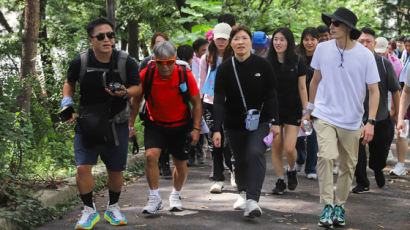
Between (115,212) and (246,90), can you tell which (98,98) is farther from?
(246,90)

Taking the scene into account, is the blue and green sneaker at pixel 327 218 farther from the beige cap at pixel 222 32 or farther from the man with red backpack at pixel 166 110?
the beige cap at pixel 222 32

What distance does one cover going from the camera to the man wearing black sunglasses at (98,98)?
5805 mm

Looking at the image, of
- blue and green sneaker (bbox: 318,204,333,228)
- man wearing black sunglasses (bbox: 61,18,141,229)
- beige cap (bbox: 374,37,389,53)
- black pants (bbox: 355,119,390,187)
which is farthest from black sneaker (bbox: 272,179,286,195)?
beige cap (bbox: 374,37,389,53)

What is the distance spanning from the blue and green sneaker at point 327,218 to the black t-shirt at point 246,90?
3.85 feet

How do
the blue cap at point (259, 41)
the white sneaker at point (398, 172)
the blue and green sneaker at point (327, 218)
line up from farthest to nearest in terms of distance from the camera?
the white sneaker at point (398, 172) → the blue cap at point (259, 41) → the blue and green sneaker at point (327, 218)

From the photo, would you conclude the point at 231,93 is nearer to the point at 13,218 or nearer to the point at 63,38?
the point at 13,218

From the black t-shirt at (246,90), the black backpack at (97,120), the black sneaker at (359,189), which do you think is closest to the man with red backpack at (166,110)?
the black t-shirt at (246,90)

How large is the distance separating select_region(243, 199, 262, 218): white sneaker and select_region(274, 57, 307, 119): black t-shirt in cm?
193

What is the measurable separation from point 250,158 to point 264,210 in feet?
2.69

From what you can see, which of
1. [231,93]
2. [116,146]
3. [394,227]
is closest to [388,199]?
[394,227]

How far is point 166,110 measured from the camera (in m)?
6.50

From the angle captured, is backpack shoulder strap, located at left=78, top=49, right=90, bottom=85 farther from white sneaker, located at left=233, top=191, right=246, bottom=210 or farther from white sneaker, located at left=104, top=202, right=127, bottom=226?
white sneaker, located at left=233, top=191, right=246, bottom=210

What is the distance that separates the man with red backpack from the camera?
643 cm

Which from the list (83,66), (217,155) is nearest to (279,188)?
(217,155)
